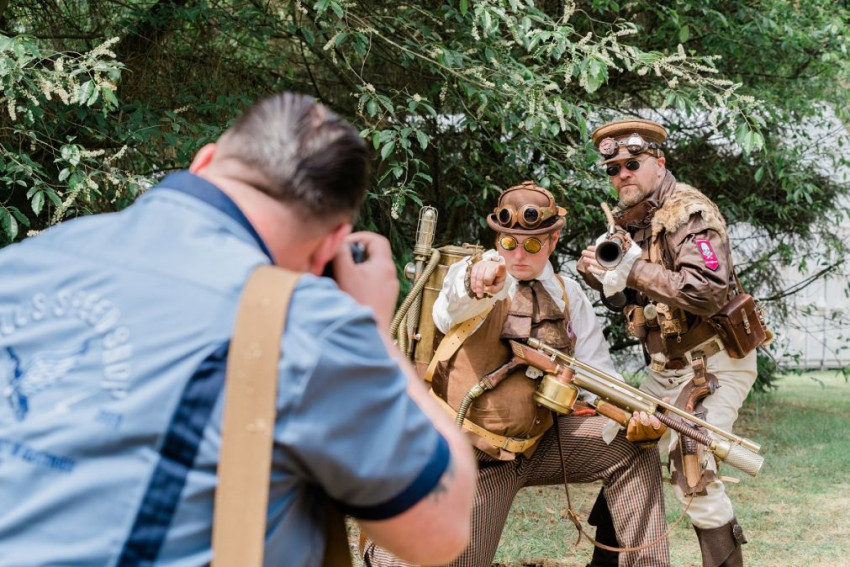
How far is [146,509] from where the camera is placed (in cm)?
136

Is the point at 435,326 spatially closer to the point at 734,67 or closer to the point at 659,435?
the point at 659,435

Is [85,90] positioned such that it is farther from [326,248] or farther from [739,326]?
[739,326]

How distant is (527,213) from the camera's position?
4219 millimetres

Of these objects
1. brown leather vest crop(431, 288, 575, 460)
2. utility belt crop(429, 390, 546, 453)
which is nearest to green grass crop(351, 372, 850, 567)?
utility belt crop(429, 390, 546, 453)

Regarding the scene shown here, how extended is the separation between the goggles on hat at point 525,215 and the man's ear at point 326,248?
2630 millimetres

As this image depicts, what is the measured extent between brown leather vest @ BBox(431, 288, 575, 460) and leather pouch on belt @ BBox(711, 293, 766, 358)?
1068 mm

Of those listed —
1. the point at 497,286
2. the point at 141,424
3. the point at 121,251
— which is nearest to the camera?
the point at 141,424

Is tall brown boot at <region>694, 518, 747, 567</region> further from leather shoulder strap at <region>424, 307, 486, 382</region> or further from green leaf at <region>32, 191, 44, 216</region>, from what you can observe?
green leaf at <region>32, 191, 44, 216</region>

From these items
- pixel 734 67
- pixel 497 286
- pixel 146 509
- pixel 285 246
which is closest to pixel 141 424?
pixel 146 509

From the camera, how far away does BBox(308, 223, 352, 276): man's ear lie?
1.60 m

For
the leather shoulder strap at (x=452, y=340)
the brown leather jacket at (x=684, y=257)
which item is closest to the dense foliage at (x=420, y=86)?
the brown leather jacket at (x=684, y=257)

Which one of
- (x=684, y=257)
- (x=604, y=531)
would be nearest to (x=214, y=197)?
(x=684, y=257)

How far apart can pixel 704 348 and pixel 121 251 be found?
3.71 metres

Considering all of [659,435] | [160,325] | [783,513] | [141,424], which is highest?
[160,325]
